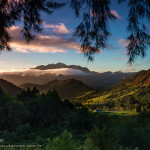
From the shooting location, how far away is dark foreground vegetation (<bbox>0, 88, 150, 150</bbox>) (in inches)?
649

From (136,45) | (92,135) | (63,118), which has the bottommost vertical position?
(63,118)

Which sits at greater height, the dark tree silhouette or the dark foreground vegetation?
the dark tree silhouette

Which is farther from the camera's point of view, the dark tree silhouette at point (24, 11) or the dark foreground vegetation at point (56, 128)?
the dark foreground vegetation at point (56, 128)

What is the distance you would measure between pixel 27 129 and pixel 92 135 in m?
19.3

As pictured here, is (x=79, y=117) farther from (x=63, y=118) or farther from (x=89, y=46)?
(x=89, y=46)

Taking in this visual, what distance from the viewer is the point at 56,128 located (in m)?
39.0

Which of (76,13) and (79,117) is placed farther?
(79,117)

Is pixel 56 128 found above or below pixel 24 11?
below

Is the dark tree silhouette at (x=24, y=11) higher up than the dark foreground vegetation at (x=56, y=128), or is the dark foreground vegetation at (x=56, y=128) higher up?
the dark tree silhouette at (x=24, y=11)

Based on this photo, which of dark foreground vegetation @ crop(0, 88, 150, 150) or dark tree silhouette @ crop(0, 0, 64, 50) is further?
dark foreground vegetation @ crop(0, 88, 150, 150)

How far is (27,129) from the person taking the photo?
107 feet

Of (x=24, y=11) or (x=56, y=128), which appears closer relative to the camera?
(x=24, y=11)

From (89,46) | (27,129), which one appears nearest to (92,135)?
(89,46)

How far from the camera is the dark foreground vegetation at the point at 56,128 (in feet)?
54.1
